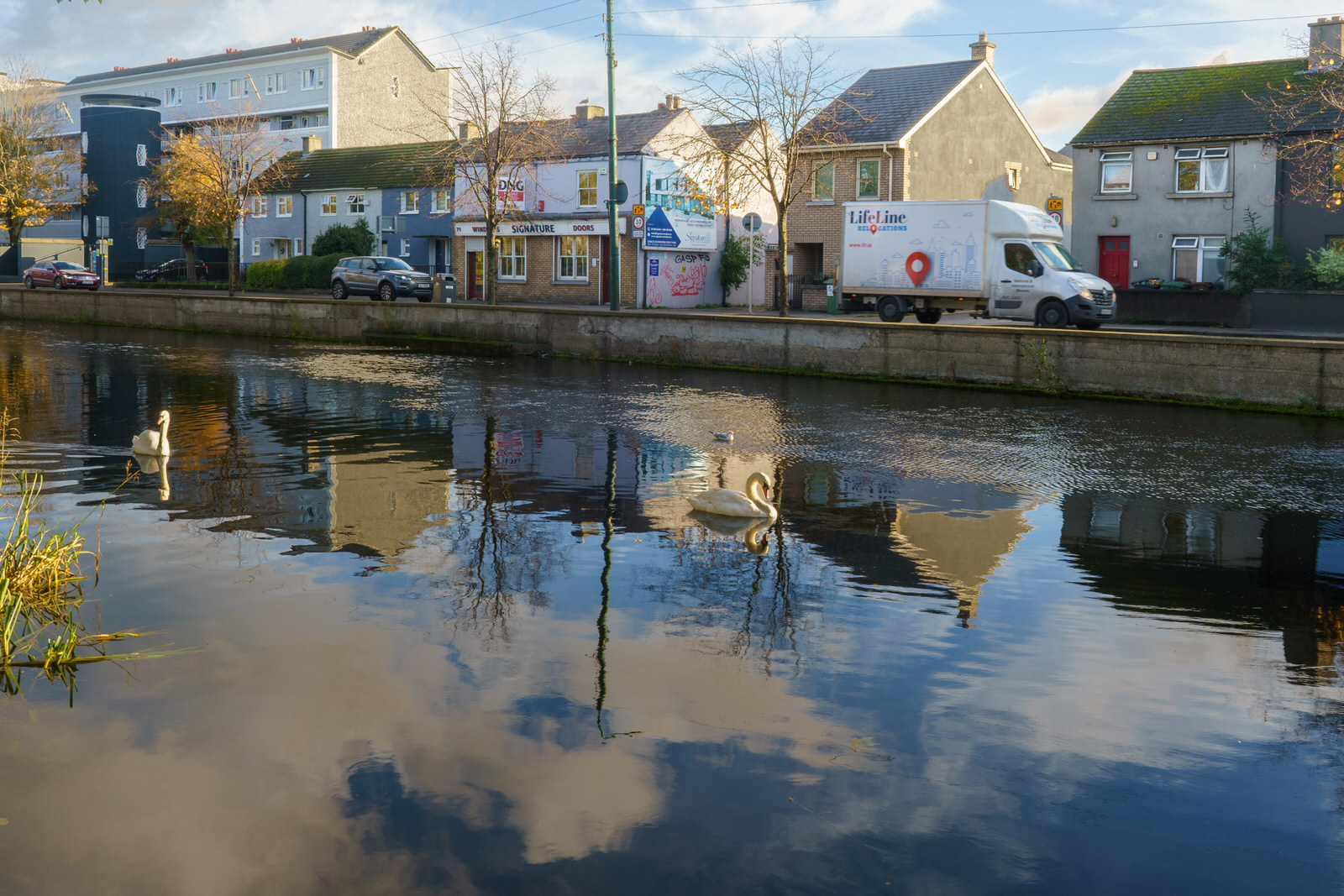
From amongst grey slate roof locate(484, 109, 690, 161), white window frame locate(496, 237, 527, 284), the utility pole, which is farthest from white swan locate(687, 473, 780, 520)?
white window frame locate(496, 237, 527, 284)

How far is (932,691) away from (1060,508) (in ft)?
16.3

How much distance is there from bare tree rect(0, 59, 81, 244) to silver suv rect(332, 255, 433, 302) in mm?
31221

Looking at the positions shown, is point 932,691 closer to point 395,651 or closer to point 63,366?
point 395,651

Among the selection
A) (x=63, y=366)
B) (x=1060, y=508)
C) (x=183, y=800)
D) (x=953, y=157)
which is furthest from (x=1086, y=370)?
(x=953, y=157)

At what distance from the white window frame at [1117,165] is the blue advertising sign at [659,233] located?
47.4 ft

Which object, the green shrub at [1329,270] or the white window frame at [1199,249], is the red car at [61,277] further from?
the green shrub at [1329,270]

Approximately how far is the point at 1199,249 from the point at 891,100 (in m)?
11.8

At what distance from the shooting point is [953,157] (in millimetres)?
42531

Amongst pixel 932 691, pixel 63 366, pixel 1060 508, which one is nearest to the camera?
pixel 932 691

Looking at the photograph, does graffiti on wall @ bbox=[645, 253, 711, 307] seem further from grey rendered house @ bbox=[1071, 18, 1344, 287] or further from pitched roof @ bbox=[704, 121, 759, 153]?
grey rendered house @ bbox=[1071, 18, 1344, 287]

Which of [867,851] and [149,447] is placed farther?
[149,447]

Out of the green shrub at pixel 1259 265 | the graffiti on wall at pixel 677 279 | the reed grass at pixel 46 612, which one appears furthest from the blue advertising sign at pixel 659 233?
the reed grass at pixel 46 612

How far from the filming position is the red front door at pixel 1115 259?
3703 cm

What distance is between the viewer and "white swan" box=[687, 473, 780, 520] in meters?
9.22
